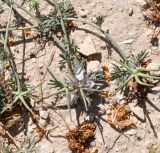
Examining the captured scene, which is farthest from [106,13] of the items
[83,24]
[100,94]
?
[100,94]

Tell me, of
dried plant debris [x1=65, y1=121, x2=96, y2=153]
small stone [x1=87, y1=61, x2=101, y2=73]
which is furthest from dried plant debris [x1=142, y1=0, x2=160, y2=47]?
dried plant debris [x1=65, y1=121, x2=96, y2=153]

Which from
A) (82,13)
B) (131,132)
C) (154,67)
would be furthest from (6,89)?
(154,67)

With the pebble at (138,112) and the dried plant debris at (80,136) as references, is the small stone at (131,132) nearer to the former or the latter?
the pebble at (138,112)

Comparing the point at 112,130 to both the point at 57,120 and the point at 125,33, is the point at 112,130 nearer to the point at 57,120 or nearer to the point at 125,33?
the point at 57,120

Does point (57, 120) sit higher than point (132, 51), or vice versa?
point (132, 51)

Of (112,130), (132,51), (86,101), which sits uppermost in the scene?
(132,51)

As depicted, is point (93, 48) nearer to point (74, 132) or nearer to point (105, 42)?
point (105, 42)

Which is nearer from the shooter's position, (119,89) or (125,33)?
(119,89)

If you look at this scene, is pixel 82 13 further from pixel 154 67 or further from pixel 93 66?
pixel 154 67
